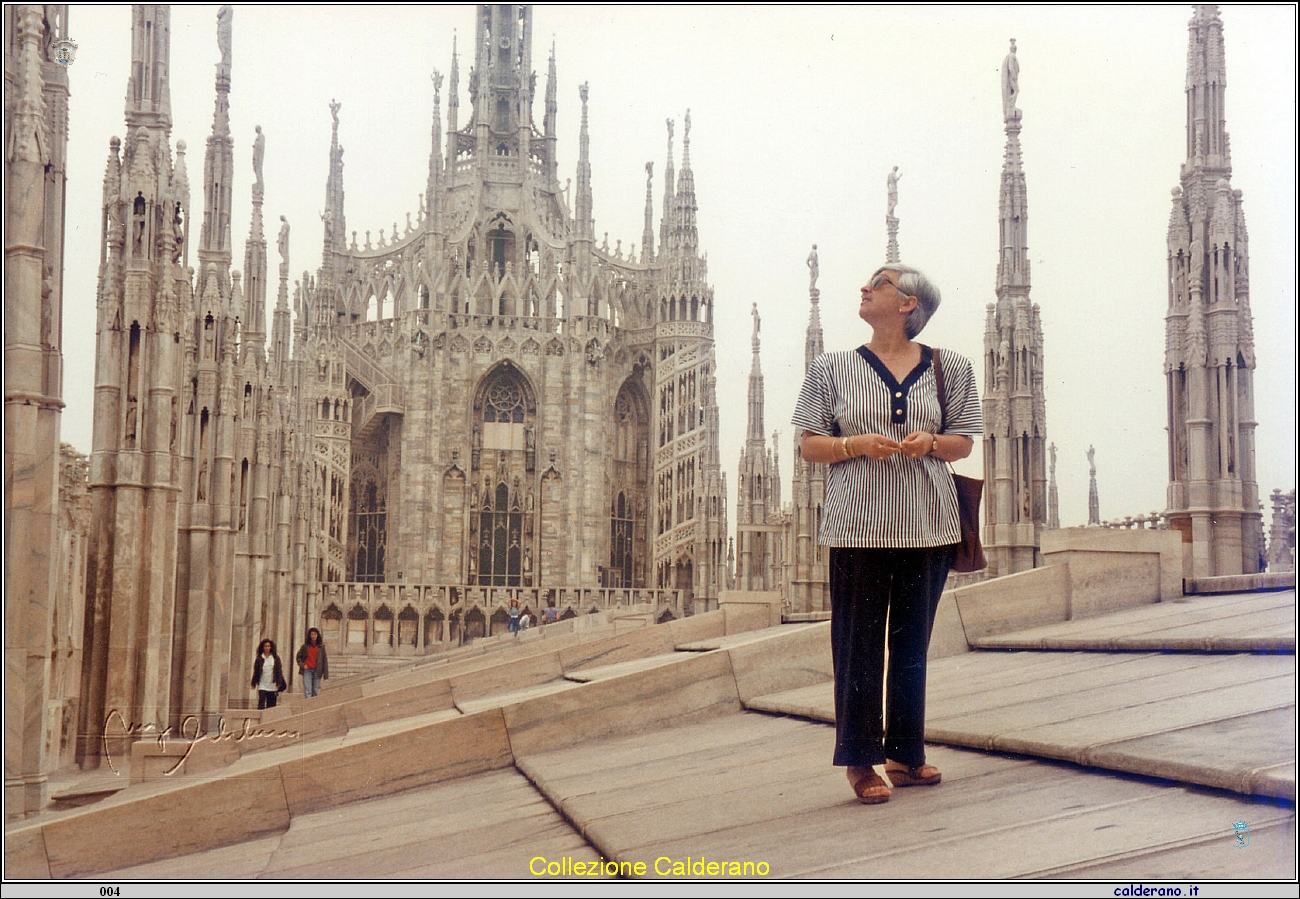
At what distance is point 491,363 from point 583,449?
386 cm

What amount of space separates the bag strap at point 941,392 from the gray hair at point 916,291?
0.10 meters

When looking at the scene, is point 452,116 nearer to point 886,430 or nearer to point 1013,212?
point 1013,212

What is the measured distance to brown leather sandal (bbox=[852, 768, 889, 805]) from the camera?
367 cm

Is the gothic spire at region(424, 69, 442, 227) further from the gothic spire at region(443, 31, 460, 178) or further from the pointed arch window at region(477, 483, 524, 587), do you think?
the pointed arch window at region(477, 483, 524, 587)

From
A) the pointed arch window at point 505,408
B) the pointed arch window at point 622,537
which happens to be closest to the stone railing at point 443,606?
the pointed arch window at point 622,537

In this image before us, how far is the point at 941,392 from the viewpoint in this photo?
3.88 metres

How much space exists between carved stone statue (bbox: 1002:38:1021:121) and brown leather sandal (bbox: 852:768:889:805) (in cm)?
1503

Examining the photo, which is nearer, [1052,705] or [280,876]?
[280,876]

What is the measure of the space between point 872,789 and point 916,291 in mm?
1462

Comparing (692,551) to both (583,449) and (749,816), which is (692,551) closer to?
(583,449)

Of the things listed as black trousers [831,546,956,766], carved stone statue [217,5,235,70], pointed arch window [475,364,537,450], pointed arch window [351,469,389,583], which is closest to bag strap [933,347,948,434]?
black trousers [831,546,956,766]

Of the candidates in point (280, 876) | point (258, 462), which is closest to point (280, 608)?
point (258, 462)

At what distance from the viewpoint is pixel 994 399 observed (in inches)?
714

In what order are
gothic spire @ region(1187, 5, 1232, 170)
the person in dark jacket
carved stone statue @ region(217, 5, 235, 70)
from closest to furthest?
carved stone statue @ region(217, 5, 235, 70) < the person in dark jacket < gothic spire @ region(1187, 5, 1232, 170)
